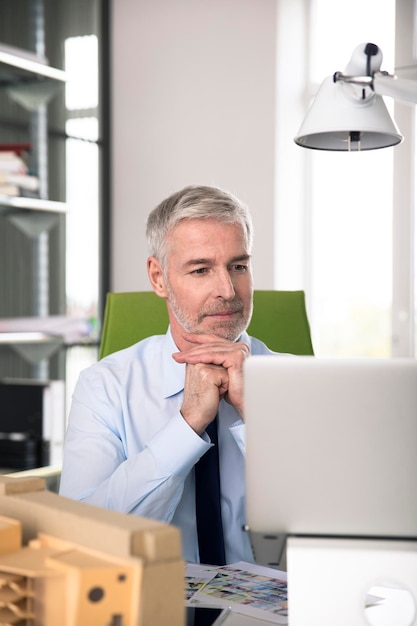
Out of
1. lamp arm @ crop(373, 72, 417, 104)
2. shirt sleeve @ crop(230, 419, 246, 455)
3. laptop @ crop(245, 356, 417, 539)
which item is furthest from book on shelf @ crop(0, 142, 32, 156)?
laptop @ crop(245, 356, 417, 539)

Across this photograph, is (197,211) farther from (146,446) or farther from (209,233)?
(146,446)

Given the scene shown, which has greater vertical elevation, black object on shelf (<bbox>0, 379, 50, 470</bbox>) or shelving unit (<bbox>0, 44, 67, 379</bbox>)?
shelving unit (<bbox>0, 44, 67, 379</bbox>)

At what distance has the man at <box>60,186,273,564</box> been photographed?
1472mm

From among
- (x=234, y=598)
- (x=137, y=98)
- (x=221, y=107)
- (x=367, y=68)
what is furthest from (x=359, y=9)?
(x=234, y=598)

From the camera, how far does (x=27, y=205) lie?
126 inches

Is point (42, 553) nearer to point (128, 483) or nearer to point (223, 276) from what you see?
point (128, 483)

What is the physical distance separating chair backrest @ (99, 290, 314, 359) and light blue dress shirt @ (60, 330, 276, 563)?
0.14 metres

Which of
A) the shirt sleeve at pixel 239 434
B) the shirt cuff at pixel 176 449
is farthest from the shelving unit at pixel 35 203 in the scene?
A: the shirt cuff at pixel 176 449

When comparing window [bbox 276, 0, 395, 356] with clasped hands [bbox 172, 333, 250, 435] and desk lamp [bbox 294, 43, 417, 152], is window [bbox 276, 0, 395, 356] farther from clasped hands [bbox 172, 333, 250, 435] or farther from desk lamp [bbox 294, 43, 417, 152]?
desk lamp [bbox 294, 43, 417, 152]

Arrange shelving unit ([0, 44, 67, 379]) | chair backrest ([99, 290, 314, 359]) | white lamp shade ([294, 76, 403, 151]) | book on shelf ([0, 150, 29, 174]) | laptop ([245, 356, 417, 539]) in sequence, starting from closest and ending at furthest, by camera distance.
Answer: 1. laptop ([245, 356, 417, 539])
2. white lamp shade ([294, 76, 403, 151])
3. chair backrest ([99, 290, 314, 359])
4. book on shelf ([0, 150, 29, 174])
5. shelving unit ([0, 44, 67, 379])

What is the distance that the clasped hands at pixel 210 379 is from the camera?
59.9 inches

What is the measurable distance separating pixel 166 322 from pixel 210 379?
0.51 meters

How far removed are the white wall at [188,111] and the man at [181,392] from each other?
5.86 feet

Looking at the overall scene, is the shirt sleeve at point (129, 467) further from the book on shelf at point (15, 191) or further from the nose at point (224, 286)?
the book on shelf at point (15, 191)
